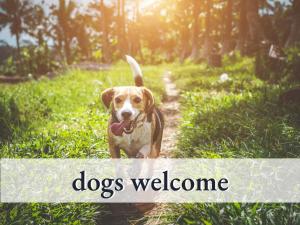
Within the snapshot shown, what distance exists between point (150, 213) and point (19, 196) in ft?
4.35

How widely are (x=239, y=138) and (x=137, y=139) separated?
169cm

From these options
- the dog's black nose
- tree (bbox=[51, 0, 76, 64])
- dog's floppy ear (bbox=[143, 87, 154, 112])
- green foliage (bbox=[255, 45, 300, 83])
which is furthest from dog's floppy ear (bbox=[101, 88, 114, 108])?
tree (bbox=[51, 0, 76, 64])

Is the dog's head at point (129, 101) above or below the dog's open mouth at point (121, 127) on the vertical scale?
above

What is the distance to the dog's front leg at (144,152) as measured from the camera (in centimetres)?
402

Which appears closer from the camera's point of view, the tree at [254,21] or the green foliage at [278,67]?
the green foliage at [278,67]

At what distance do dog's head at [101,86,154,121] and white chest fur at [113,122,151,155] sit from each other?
0.70ft

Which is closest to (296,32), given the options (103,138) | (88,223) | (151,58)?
(103,138)

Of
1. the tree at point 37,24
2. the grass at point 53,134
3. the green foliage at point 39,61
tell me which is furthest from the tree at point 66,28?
the grass at point 53,134

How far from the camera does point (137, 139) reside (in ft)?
13.3

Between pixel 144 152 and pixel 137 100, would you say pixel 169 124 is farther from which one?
pixel 137 100

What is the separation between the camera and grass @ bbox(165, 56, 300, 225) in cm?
285

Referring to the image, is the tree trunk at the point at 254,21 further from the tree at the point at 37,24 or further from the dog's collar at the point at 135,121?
the tree at the point at 37,24

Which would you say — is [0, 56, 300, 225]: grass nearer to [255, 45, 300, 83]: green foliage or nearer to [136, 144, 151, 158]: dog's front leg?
[136, 144, 151, 158]: dog's front leg

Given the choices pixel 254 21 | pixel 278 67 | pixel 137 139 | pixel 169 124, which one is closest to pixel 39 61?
pixel 254 21
